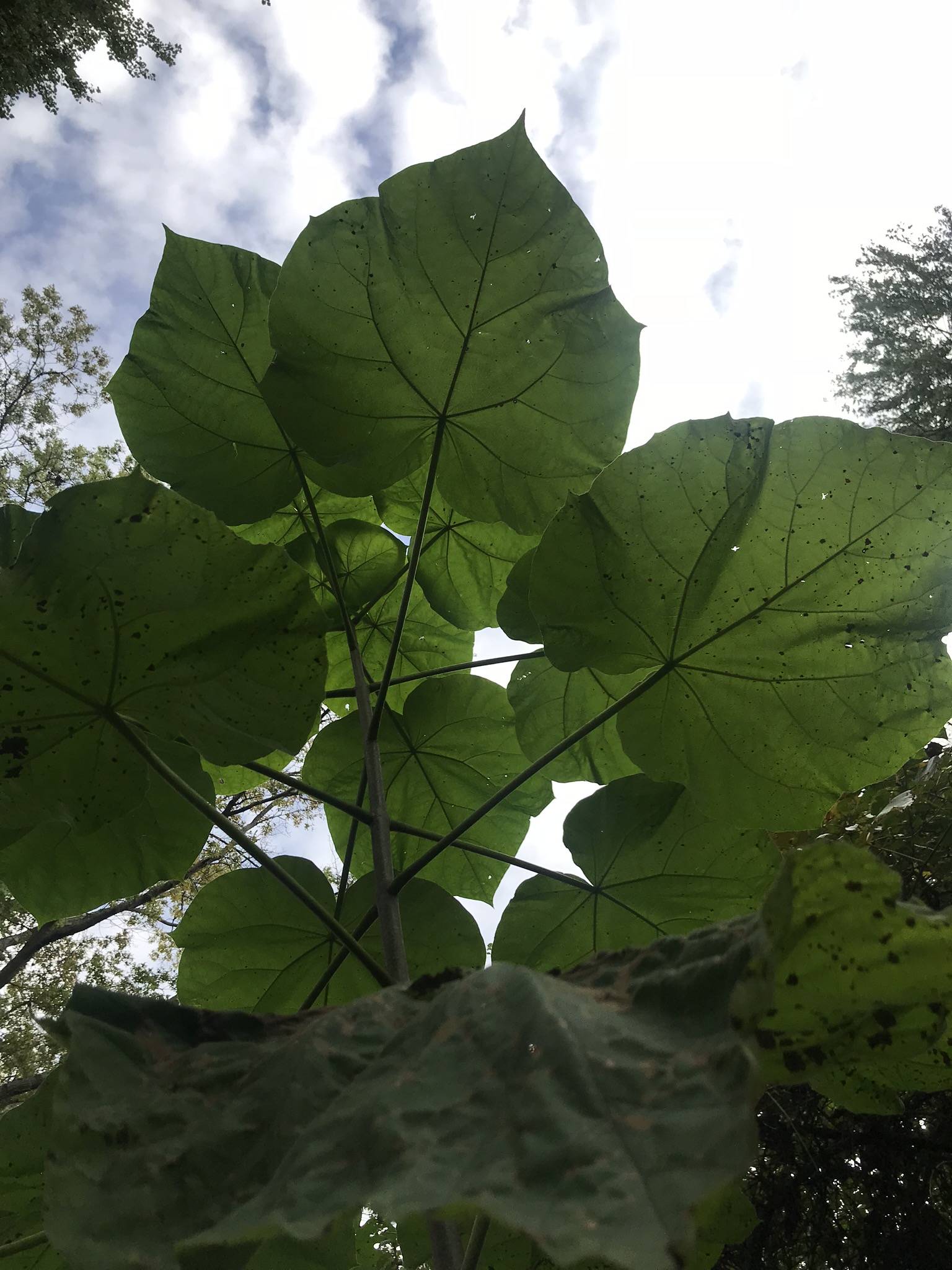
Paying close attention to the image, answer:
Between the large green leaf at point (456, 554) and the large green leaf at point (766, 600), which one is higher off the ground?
the large green leaf at point (456, 554)

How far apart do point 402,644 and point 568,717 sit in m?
0.34

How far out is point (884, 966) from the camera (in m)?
0.34

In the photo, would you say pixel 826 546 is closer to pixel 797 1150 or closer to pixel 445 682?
pixel 445 682

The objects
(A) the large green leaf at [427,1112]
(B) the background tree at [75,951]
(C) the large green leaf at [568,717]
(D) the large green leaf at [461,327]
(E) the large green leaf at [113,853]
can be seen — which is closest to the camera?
(A) the large green leaf at [427,1112]

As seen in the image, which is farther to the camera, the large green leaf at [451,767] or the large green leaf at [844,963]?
the large green leaf at [451,767]

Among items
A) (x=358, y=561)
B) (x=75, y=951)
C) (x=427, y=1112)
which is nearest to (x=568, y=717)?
(x=358, y=561)

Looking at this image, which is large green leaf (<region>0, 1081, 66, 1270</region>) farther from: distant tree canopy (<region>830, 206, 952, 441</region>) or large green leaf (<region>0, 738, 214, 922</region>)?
distant tree canopy (<region>830, 206, 952, 441</region>)

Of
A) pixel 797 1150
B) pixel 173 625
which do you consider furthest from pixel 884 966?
pixel 797 1150

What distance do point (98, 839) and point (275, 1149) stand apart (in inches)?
20.9

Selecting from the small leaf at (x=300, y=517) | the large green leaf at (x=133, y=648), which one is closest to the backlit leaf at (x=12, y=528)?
the large green leaf at (x=133, y=648)

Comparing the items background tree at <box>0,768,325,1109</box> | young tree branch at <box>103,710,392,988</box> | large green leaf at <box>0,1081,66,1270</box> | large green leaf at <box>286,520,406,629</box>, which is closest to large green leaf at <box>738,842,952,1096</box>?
young tree branch at <box>103,710,392,988</box>

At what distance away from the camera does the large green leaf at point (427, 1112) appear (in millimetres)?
251

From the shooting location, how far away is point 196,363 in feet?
2.74

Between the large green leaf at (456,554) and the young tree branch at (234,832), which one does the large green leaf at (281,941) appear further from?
the large green leaf at (456,554)
